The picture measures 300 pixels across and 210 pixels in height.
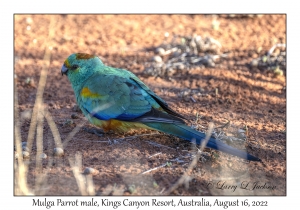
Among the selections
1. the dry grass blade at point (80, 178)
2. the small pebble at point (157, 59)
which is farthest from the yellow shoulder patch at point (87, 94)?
the small pebble at point (157, 59)

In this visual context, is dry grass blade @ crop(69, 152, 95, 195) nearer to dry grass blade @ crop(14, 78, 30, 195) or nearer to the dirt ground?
the dirt ground

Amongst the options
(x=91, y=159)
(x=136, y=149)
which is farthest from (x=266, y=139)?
(x=91, y=159)

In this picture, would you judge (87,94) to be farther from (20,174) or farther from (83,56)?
(20,174)

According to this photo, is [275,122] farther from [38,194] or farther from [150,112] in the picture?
[38,194]

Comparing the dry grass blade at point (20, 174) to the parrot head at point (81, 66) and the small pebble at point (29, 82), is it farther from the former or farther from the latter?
the small pebble at point (29, 82)

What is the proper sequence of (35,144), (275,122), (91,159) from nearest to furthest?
(91,159), (35,144), (275,122)

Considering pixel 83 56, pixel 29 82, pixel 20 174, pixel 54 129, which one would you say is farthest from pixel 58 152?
pixel 29 82

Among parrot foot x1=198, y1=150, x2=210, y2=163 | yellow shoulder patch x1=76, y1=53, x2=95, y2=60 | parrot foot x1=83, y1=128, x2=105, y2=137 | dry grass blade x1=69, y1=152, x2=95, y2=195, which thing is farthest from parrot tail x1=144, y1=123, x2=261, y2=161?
yellow shoulder patch x1=76, y1=53, x2=95, y2=60
